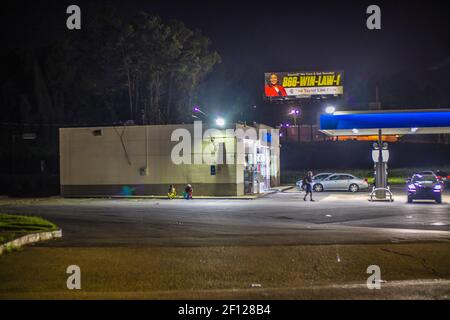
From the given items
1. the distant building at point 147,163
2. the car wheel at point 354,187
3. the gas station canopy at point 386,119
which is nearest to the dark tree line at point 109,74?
the distant building at point 147,163

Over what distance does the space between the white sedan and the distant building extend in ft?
16.1

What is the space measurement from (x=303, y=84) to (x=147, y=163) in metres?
31.7

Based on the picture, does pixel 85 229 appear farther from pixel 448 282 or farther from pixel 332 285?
pixel 448 282

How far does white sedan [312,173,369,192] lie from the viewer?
4062 cm

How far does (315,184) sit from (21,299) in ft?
112

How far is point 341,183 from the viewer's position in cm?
4084

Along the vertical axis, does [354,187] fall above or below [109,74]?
below

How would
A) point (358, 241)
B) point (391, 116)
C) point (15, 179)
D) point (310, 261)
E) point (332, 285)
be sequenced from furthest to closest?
point (15, 179) < point (391, 116) < point (358, 241) < point (310, 261) < point (332, 285)

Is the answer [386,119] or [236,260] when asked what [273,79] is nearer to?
[386,119]

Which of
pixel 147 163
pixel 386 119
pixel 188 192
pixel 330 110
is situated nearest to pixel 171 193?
pixel 188 192

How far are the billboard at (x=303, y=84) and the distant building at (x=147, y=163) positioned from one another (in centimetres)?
2523

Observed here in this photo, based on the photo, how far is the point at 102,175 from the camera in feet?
124

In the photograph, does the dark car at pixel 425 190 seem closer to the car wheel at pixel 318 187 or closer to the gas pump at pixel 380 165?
the gas pump at pixel 380 165
